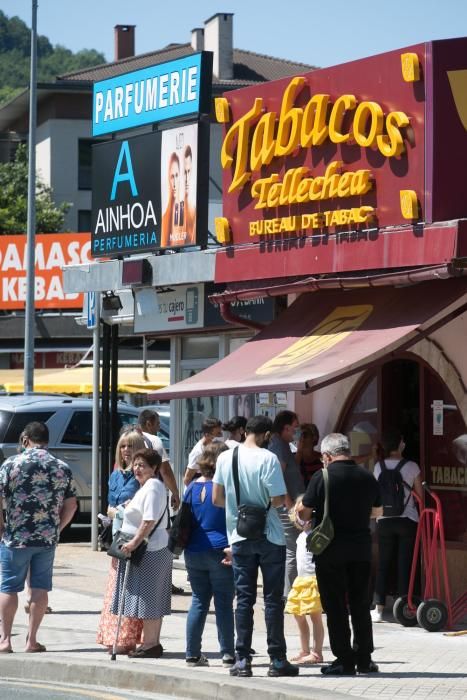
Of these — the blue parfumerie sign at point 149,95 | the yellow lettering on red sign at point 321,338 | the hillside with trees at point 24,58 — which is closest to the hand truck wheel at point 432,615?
the yellow lettering on red sign at point 321,338

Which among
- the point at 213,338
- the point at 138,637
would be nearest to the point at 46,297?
the point at 213,338

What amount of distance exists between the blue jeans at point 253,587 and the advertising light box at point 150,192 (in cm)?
720

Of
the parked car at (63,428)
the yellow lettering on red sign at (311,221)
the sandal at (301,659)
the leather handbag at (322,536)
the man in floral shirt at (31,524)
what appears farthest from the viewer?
the parked car at (63,428)

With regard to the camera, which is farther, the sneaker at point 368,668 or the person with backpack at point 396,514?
the person with backpack at point 396,514

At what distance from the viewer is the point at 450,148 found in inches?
526

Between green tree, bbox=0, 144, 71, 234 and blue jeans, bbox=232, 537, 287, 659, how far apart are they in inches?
1823

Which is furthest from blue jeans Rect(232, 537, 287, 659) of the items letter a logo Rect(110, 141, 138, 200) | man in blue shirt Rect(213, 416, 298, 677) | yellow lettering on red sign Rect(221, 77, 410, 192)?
letter a logo Rect(110, 141, 138, 200)

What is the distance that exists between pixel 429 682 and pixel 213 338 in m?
8.42

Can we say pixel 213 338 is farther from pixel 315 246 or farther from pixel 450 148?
pixel 450 148

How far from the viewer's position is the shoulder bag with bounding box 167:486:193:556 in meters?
11.0

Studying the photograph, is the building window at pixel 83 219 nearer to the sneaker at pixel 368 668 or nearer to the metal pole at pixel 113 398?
the metal pole at pixel 113 398

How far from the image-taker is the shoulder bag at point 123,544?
11.4 m

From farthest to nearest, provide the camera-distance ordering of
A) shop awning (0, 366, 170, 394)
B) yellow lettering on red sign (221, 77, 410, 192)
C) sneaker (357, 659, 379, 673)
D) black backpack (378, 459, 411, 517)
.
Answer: shop awning (0, 366, 170, 394)
yellow lettering on red sign (221, 77, 410, 192)
black backpack (378, 459, 411, 517)
sneaker (357, 659, 379, 673)

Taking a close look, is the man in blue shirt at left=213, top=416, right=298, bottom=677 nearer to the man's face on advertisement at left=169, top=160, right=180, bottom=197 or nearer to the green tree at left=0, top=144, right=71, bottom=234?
the man's face on advertisement at left=169, top=160, right=180, bottom=197
